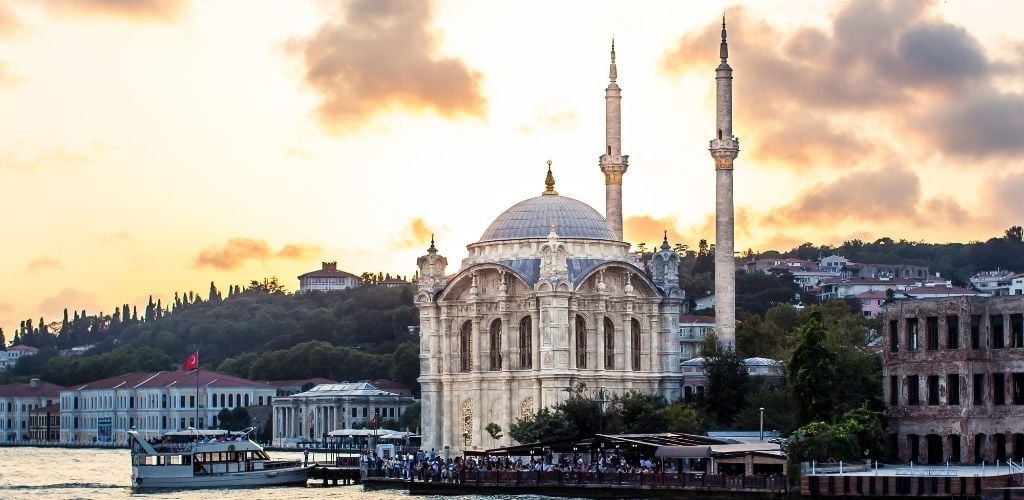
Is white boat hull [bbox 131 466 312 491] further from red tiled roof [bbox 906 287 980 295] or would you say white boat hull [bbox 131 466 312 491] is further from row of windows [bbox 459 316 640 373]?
red tiled roof [bbox 906 287 980 295]

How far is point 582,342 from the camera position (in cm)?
9262

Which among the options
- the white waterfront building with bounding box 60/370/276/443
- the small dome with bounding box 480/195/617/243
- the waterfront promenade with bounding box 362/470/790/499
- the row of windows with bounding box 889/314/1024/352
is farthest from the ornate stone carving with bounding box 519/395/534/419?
the white waterfront building with bounding box 60/370/276/443

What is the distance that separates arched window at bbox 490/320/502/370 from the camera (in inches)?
3696

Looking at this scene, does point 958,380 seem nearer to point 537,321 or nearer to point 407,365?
point 537,321

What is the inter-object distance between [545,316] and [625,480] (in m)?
18.0

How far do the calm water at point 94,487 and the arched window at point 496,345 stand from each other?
9892 mm

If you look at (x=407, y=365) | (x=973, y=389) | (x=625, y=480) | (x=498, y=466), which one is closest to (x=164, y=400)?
(x=407, y=365)

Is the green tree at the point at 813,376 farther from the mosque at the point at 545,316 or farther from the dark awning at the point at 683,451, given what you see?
the mosque at the point at 545,316

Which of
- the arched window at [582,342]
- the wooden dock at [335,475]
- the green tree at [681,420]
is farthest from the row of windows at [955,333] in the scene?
the wooden dock at [335,475]

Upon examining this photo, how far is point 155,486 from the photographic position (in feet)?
291

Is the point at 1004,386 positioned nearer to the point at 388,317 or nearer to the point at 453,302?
the point at 453,302

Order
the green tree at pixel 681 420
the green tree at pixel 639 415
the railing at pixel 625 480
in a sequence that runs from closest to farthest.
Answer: the railing at pixel 625 480, the green tree at pixel 681 420, the green tree at pixel 639 415

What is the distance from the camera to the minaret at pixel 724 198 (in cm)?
9800

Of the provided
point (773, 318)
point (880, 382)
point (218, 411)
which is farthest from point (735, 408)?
point (218, 411)
